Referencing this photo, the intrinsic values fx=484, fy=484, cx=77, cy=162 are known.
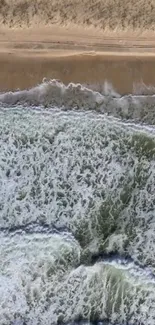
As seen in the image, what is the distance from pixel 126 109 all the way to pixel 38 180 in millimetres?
681

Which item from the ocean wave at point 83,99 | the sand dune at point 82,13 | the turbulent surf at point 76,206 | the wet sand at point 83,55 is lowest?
the turbulent surf at point 76,206

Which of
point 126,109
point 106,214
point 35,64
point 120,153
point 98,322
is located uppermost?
point 35,64

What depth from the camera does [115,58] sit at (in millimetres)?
2867

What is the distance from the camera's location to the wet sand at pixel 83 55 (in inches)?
113

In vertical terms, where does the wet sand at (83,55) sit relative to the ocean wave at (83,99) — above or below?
above

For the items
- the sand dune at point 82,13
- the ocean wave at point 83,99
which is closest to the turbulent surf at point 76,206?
the ocean wave at point 83,99

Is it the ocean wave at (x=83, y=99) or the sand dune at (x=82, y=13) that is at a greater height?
the sand dune at (x=82, y=13)

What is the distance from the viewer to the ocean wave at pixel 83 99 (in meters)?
2.88

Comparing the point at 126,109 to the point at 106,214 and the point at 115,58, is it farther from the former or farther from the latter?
the point at 106,214

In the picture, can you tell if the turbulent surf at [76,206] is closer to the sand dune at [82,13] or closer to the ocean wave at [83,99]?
the ocean wave at [83,99]

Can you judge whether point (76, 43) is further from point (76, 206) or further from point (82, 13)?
point (76, 206)

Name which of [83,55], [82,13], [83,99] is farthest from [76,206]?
[82,13]

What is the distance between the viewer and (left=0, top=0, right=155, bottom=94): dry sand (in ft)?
9.28

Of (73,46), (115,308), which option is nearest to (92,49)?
(73,46)
